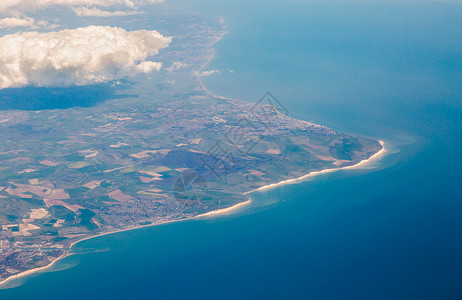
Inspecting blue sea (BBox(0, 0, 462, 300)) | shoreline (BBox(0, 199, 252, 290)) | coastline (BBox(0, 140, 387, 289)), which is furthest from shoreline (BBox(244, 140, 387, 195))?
shoreline (BBox(0, 199, 252, 290))

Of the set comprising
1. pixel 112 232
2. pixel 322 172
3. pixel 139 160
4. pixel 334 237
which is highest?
pixel 322 172

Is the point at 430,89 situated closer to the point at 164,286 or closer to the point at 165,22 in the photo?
the point at 164,286

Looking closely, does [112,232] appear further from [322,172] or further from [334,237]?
[322,172]

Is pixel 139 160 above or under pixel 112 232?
above

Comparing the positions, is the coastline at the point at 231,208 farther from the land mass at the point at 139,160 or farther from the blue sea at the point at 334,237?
the blue sea at the point at 334,237

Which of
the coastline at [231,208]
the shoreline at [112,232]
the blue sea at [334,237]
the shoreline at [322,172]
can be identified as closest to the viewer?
the blue sea at [334,237]

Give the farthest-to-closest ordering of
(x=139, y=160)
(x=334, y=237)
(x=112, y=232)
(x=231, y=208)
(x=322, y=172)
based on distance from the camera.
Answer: (x=139, y=160), (x=322, y=172), (x=231, y=208), (x=112, y=232), (x=334, y=237)

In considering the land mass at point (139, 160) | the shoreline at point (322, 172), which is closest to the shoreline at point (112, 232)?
the land mass at point (139, 160)

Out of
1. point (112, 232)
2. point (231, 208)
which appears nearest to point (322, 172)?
point (231, 208)

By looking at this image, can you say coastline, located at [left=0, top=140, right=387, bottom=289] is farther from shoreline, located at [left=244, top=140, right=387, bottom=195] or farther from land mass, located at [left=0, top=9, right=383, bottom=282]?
land mass, located at [left=0, top=9, right=383, bottom=282]
